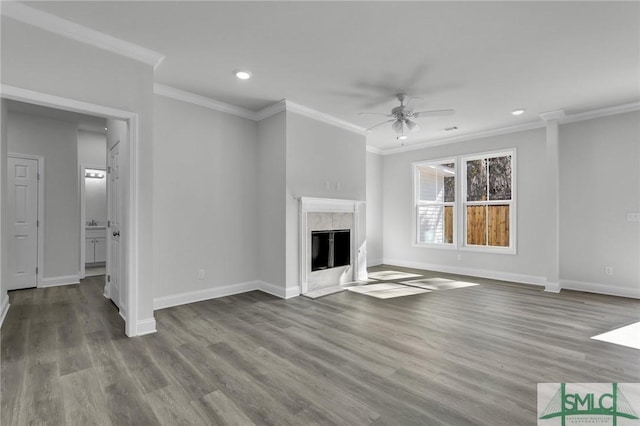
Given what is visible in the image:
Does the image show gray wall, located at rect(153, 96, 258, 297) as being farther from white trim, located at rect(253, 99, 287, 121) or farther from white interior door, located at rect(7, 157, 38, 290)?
white interior door, located at rect(7, 157, 38, 290)

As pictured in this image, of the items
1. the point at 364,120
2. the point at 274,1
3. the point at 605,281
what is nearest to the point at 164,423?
the point at 274,1

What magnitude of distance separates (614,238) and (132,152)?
656cm

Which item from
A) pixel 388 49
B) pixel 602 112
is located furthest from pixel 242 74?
pixel 602 112

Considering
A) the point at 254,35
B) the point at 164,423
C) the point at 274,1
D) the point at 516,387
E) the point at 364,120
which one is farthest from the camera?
the point at 364,120

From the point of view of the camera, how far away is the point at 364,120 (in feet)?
17.9

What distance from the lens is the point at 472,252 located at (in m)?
6.27

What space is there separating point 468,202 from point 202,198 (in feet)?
16.3

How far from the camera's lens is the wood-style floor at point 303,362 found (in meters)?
1.94

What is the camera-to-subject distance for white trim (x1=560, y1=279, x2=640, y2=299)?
15.3 ft

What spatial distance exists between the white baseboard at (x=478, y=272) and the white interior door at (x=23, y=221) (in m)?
6.69

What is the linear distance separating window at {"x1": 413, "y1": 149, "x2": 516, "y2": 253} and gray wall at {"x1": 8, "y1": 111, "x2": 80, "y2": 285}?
Answer: 6549 millimetres

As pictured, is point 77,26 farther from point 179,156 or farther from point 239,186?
point 239,186

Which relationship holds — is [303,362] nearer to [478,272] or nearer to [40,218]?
[478,272]

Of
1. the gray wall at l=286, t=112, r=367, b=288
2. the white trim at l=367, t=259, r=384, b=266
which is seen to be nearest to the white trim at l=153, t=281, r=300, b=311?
the gray wall at l=286, t=112, r=367, b=288
